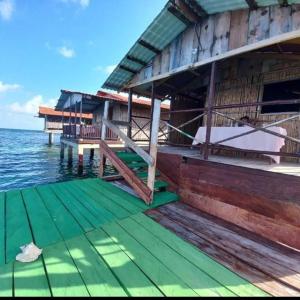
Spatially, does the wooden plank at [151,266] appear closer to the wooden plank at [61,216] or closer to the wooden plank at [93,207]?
the wooden plank at [93,207]

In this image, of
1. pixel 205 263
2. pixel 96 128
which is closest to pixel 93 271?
pixel 205 263

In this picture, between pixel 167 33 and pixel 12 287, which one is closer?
pixel 12 287

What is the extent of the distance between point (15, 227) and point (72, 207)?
0.99 m

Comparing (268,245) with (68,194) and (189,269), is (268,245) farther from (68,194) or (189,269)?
(68,194)

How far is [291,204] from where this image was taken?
112 inches

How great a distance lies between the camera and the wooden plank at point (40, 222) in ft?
8.96

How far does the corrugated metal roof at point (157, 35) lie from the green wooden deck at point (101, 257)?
4303mm

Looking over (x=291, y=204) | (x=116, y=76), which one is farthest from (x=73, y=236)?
(x=116, y=76)

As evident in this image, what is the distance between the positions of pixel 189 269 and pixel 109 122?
4.18 m

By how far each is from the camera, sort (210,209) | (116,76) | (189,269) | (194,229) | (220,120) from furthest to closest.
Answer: (116,76) → (220,120) → (210,209) → (194,229) → (189,269)

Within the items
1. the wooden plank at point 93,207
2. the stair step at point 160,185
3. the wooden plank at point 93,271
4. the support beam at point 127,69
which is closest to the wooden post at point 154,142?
the stair step at point 160,185

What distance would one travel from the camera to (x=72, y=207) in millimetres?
3850

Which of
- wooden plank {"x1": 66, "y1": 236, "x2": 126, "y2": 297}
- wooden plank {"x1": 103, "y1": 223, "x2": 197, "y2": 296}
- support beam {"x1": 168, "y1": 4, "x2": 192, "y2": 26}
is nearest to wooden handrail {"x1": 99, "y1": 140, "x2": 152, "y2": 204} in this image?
wooden plank {"x1": 103, "y1": 223, "x2": 197, "y2": 296}

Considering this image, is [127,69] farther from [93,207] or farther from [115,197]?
[93,207]
